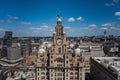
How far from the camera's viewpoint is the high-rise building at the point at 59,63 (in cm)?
7750

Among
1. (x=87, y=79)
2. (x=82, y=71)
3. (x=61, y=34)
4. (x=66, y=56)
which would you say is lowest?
(x=87, y=79)

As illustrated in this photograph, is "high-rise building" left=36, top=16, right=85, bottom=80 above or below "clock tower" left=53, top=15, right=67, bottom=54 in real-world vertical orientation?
below

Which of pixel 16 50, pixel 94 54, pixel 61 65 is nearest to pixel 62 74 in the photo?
pixel 61 65

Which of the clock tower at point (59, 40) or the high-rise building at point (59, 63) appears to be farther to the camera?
the clock tower at point (59, 40)

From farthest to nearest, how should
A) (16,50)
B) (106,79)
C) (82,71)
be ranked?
1. (16,50)
2. (82,71)
3. (106,79)

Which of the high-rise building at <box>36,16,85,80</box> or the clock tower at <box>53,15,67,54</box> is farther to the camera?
the clock tower at <box>53,15,67,54</box>

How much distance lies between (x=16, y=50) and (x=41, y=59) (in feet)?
292

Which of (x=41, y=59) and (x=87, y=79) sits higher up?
(x=41, y=59)

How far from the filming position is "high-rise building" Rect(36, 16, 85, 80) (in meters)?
77.5

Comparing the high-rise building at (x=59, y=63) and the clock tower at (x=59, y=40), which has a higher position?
the clock tower at (x=59, y=40)

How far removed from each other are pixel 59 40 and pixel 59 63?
30.5 feet

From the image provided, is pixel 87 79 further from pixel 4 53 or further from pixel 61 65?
pixel 4 53

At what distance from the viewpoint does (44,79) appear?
79500 mm

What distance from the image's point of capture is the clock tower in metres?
78.8
